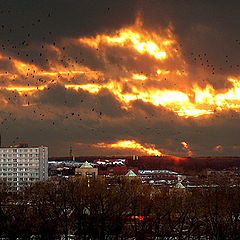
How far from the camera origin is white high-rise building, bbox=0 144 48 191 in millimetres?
135875

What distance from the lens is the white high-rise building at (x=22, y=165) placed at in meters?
136

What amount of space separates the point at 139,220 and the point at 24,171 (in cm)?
8105

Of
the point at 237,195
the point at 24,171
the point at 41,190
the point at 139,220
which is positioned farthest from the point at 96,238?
the point at 24,171

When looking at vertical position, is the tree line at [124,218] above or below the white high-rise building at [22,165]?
below

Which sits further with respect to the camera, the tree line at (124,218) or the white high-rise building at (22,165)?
the white high-rise building at (22,165)

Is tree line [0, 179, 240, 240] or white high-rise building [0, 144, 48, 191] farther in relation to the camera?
white high-rise building [0, 144, 48, 191]

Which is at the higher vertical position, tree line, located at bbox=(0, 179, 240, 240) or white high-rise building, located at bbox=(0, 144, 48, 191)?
white high-rise building, located at bbox=(0, 144, 48, 191)

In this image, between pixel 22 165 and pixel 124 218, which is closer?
pixel 124 218

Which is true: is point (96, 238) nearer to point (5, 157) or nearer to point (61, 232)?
point (61, 232)

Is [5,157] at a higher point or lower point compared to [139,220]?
higher

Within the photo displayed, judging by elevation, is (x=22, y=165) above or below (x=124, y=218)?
above

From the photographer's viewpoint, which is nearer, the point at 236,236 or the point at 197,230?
the point at 236,236

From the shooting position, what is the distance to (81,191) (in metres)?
62.8

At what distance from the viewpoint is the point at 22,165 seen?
138 metres
